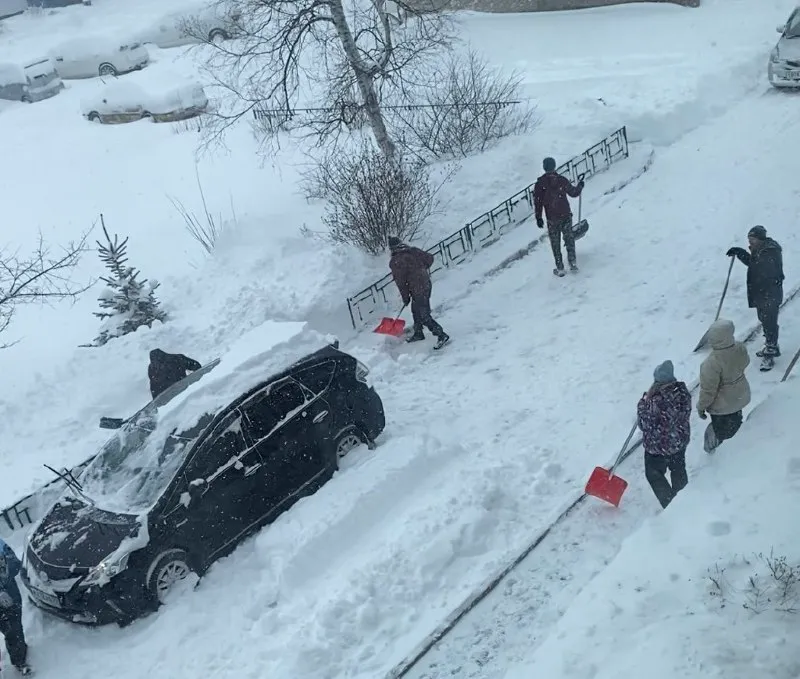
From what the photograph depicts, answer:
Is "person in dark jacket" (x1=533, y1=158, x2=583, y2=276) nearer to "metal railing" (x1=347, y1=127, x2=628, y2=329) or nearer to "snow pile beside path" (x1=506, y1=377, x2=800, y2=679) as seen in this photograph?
"metal railing" (x1=347, y1=127, x2=628, y2=329)

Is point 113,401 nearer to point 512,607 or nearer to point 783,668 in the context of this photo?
point 512,607

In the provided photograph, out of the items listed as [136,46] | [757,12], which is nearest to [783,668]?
[757,12]

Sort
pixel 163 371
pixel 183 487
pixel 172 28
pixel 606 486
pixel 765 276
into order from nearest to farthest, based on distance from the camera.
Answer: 1. pixel 183 487
2. pixel 606 486
3. pixel 765 276
4. pixel 163 371
5. pixel 172 28

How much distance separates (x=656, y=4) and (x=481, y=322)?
18190 millimetres

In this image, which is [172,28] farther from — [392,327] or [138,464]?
[138,464]

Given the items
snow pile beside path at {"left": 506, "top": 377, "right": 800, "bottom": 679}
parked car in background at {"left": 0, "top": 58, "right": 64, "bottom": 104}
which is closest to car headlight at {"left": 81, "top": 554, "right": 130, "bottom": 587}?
snow pile beside path at {"left": 506, "top": 377, "right": 800, "bottom": 679}

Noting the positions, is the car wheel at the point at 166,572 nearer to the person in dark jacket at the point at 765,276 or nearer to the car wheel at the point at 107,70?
the person in dark jacket at the point at 765,276

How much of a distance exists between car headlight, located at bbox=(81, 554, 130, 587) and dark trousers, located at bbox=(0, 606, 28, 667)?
2.07 feet

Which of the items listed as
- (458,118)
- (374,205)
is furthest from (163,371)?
(458,118)

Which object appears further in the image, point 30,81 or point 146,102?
point 30,81

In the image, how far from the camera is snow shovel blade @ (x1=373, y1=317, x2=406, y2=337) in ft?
38.7

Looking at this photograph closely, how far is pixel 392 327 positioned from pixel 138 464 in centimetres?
474

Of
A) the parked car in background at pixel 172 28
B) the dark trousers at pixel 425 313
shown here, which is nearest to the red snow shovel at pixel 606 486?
the dark trousers at pixel 425 313

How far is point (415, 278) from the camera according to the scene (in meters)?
11.2
